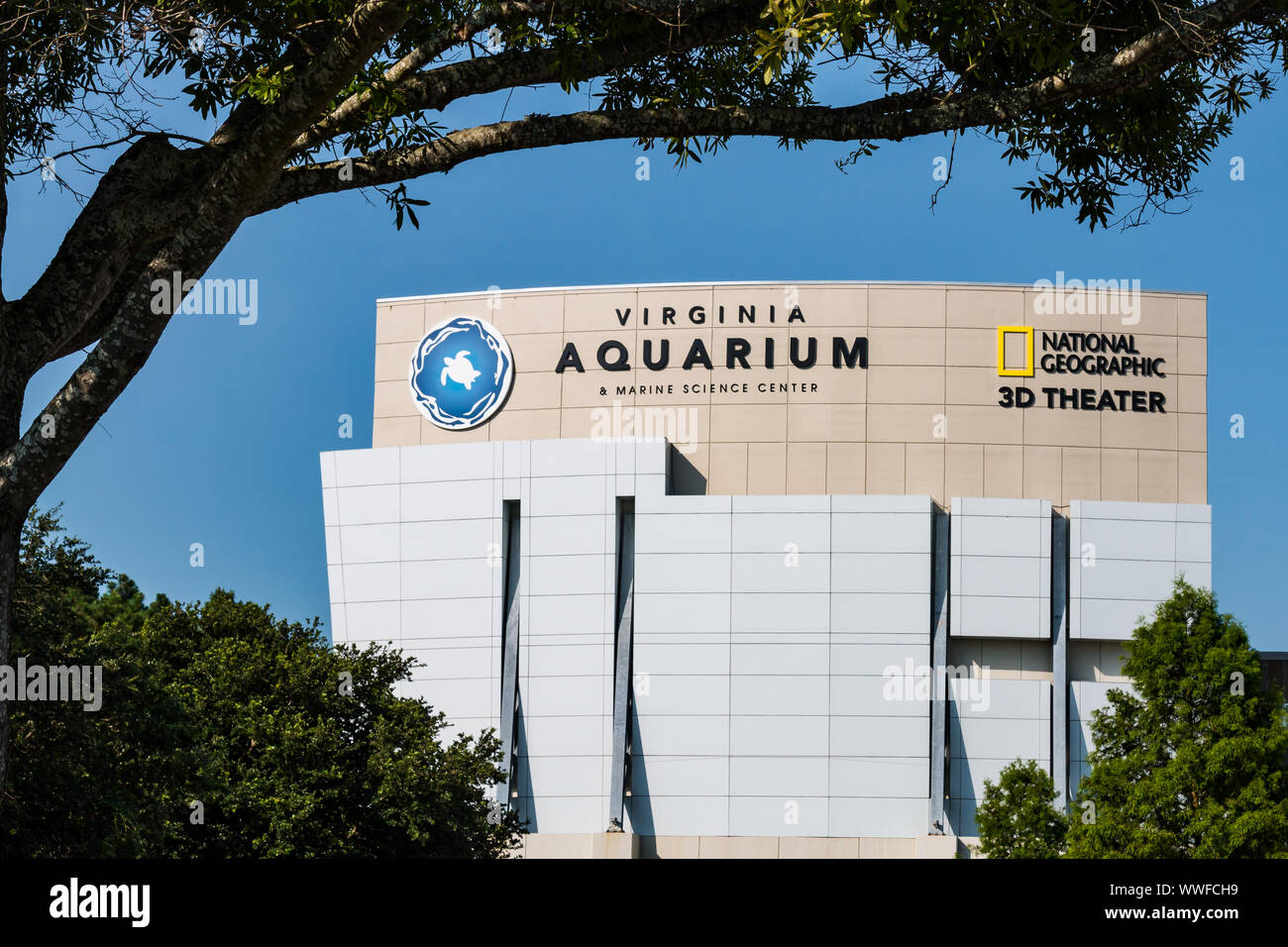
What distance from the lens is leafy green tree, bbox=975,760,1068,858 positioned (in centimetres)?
3769

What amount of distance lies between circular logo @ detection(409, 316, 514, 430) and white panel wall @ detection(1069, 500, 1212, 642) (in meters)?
23.2

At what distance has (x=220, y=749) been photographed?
1253 inches

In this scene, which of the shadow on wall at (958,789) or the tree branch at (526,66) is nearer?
the tree branch at (526,66)

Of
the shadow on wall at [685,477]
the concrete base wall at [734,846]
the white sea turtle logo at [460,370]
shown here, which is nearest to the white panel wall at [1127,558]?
the concrete base wall at [734,846]

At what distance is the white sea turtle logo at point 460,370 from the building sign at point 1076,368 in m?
21.1

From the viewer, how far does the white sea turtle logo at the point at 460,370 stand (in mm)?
59156

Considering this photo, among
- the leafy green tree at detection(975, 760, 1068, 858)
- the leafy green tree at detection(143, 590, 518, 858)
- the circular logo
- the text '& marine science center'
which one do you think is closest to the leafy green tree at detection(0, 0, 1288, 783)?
the leafy green tree at detection(143, 590, 518, 858)

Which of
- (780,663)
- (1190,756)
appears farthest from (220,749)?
(780,663)

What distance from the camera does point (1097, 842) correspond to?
33.2 metres

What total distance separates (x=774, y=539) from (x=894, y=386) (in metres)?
7.92

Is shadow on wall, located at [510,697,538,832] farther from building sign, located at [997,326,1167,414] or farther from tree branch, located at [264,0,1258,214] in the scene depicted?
tree branch, located at [264,0,1258,214]

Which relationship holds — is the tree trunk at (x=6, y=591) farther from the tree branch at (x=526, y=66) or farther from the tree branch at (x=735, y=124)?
the tree branch at (x=526, y=66)

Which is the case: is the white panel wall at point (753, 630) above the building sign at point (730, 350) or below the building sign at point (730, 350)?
below
